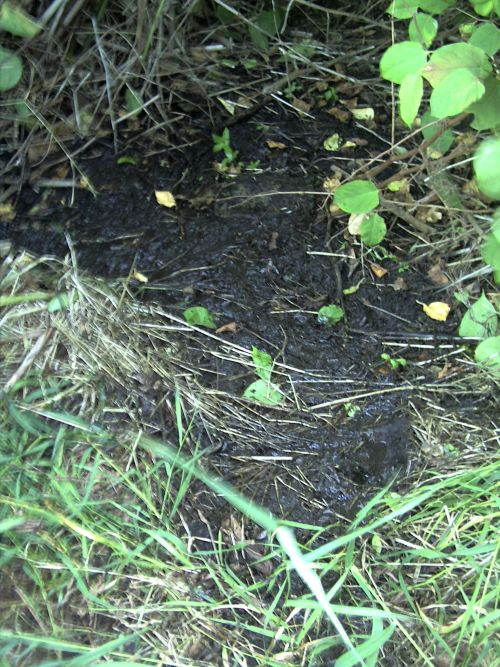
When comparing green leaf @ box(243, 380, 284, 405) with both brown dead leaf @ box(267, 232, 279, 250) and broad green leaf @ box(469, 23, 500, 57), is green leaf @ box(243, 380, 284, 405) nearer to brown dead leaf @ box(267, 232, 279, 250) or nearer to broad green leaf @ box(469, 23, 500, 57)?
brown dead leaf @ box(267, 232, 279, 250)

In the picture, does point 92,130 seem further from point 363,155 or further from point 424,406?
point 424,406

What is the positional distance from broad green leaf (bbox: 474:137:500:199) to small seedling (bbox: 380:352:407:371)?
605mm

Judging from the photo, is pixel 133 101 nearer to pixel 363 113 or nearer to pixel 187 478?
pixel 363 113

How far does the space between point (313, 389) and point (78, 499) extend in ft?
2.19

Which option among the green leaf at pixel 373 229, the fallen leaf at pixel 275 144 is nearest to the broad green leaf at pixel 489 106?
the green leaf at pixel 373 229

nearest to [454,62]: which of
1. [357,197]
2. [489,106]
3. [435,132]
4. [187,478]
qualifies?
[489,106]

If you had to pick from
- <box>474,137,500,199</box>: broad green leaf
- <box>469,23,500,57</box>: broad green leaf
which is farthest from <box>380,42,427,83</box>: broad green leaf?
<box>474,137,500,199</box>: broad green leaf

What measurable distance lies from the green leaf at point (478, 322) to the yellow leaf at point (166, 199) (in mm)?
960

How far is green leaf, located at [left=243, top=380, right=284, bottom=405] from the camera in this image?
1627 mm

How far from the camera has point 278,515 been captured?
4.83 feet

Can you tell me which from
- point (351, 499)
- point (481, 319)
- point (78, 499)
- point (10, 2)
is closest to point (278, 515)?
point (351, 499)

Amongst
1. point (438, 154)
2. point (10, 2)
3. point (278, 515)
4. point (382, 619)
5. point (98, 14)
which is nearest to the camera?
point (382, 619)

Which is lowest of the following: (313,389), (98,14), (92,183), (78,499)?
(313,389)

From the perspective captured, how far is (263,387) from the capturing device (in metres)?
1.64
